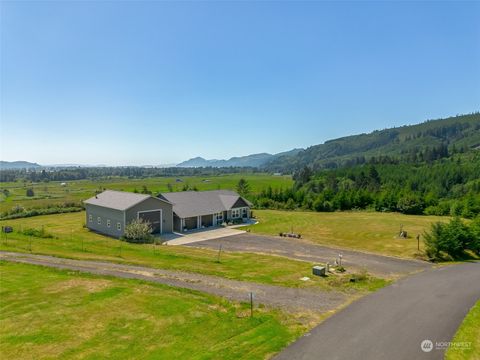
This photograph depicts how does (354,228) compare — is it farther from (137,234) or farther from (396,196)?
(137,234)

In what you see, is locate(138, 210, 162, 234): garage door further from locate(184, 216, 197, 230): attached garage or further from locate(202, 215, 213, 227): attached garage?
locate(202, 215, 213, 227): attached garage

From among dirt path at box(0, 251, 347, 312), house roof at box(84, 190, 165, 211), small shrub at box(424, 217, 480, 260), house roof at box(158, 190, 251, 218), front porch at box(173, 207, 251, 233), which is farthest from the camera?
house roof at box(158, 190, 251, 218)

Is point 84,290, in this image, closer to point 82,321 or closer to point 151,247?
point 82,321

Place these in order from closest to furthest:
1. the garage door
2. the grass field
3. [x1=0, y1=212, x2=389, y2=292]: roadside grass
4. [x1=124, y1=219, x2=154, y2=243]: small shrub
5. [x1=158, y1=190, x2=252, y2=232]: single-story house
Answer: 1. [x1=0, y1=212, x2=389, y2=292]: roadside grass
2. [x1=124, y1=219, x2=154, y2=243]: small shrub
3. the garage door
4. [x1=158, y1=190, x2=252, y2=232]: single-story house
5. the grass field

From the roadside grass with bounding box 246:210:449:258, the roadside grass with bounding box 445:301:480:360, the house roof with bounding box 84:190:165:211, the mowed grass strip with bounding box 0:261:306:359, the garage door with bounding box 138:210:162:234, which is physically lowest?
the roadside grass with bounding box 246:210:449:258

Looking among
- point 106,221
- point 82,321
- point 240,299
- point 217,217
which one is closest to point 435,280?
point 240,299

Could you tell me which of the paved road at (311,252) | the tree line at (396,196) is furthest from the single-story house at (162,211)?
the tree line at (396,196)

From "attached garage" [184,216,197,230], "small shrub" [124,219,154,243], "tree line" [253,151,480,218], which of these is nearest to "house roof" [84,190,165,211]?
"small shrub" [124,219,154,243]
